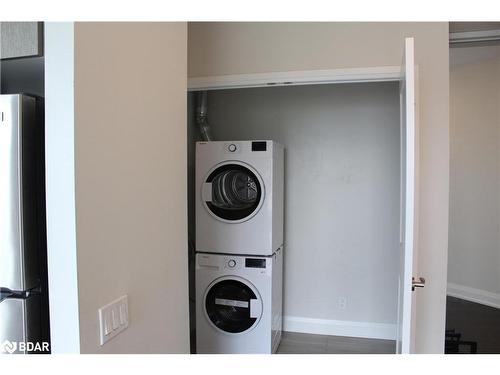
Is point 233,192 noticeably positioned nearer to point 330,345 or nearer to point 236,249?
point 236,249

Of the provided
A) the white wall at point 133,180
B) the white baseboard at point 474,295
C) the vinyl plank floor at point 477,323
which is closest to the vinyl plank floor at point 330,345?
Answer: the vinyl plank floor at point 477,323

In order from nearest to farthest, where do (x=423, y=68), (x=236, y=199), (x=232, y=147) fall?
(x=423, y=68)
(x=232, y=147)
(x=236, y=199)

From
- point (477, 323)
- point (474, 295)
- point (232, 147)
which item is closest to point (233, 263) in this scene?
point (232, 147)

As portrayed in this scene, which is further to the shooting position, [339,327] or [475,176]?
[475,176]

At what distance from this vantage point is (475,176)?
11.0 feet

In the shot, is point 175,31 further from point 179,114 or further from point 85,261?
point 85,261

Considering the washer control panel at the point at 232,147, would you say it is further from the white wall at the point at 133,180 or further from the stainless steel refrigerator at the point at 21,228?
the stainless steel refrigerator at the point at 21,228

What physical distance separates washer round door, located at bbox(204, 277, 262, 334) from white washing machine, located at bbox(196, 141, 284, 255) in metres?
0.26

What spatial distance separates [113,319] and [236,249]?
1443 mm

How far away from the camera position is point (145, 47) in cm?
115

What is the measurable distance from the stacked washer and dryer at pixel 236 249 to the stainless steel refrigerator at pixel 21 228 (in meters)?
1.43

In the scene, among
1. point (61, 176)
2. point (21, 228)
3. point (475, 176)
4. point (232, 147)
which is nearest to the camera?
point (61, 176)
